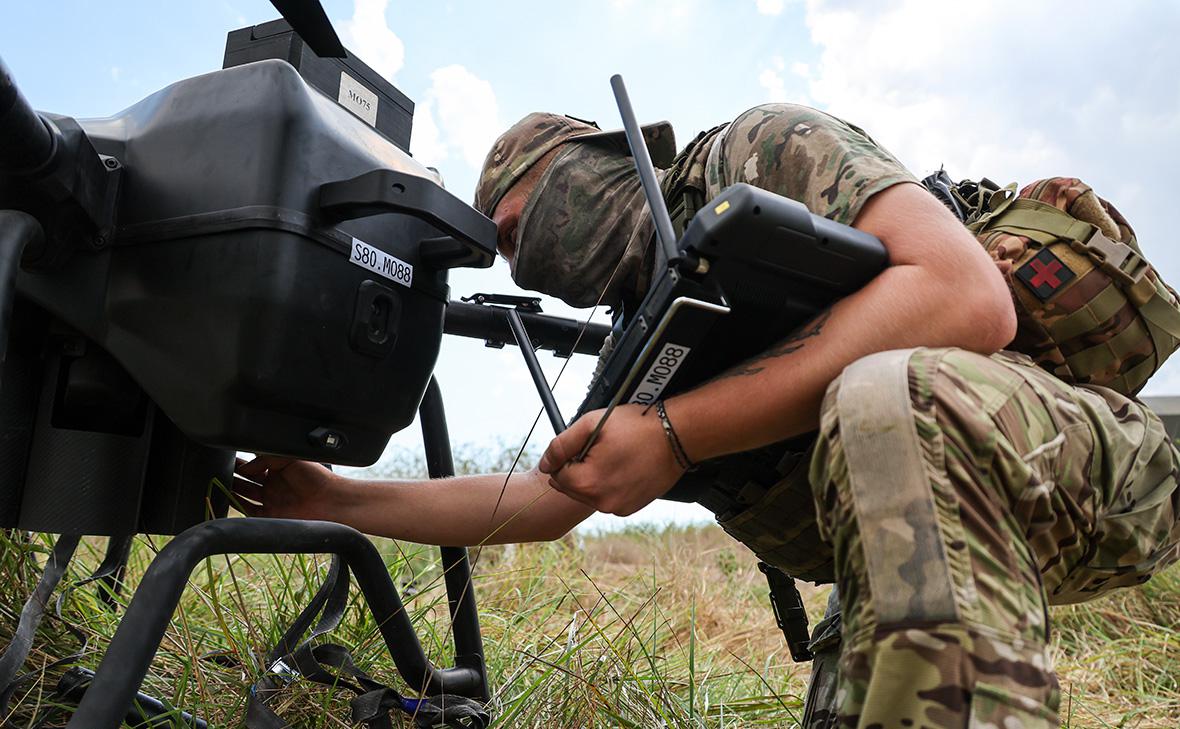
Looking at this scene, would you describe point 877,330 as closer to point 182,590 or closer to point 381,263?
point 381,263

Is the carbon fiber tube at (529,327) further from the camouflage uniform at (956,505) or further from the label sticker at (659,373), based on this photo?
the camouflage uniform at (956,505)

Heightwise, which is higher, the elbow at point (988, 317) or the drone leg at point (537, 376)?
the elbow at point (988, 317)

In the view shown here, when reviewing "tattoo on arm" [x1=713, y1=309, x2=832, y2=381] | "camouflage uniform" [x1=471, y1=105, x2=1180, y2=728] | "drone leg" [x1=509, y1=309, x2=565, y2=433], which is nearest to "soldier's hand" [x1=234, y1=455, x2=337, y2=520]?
"drone leg" [x1=509, y1=309, x2=565, y2=433]

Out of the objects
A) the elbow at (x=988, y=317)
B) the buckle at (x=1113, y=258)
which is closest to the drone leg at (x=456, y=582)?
the elbow at (x=988, y=317)

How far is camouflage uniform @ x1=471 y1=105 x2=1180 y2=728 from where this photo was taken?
0.81 m

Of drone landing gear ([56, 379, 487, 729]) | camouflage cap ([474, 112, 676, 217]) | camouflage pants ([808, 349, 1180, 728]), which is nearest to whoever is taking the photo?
camouflage pants ([808, 349, 1180, 728])

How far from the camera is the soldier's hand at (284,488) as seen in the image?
144cm

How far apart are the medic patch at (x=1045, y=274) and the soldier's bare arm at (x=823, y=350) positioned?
21 cm

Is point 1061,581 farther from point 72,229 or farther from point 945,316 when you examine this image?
point 72,229

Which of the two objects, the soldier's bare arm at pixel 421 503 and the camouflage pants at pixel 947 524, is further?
the soldier's bare arm at pixel 421 503

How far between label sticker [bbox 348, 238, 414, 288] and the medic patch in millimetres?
838

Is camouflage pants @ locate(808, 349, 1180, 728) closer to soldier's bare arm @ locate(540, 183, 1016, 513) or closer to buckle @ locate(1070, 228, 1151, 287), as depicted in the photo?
soldier's bare arm @ locate(540, 183, 1016, 513)

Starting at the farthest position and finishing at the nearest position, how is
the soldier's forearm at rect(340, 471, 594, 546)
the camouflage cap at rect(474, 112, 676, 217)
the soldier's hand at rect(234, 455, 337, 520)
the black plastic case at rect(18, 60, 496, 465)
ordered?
the camouflage cap at rect(474, 112, 676, 217), the soldier's forearm at rect(340, 471, 594, 546), the soldier's hand at rect(234, 455, 337, 520), the black plastic case at rect(18, 60, 496, 465)

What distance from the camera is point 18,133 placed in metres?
0.92
